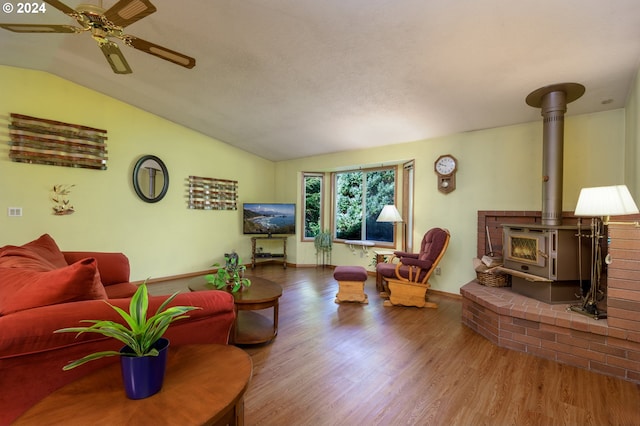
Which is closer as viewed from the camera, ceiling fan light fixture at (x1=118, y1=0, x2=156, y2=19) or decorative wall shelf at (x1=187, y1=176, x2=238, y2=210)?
ceiling fan light fixture at (x1=118, y1=0, x2=156, y2=19)

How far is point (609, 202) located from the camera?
Answer: 218 centimetres

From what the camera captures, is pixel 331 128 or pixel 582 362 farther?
pixel 331 128

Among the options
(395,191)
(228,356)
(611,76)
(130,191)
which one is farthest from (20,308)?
(395,191)

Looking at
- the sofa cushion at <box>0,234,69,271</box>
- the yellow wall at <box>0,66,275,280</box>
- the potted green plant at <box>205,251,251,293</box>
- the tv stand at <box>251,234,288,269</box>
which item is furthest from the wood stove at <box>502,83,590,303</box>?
the yellow wall at <box>0,66,275,280</box>

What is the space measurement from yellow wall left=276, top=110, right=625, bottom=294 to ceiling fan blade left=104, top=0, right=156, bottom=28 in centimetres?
393

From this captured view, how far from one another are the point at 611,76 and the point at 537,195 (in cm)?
141

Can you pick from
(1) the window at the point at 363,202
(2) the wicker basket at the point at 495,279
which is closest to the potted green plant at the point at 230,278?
(2) the wicker basket at the point at 495,279

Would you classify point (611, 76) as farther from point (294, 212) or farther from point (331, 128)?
point (294, 212)

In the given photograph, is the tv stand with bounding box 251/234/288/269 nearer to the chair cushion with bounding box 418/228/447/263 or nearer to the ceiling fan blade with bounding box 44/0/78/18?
the chair cushion with bounding box 418/228/447/263

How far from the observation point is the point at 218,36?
2777mm

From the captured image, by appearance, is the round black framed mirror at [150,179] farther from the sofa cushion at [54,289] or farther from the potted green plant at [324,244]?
the sofa cushion at [54,289]

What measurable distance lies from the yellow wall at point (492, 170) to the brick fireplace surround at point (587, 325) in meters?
1.20

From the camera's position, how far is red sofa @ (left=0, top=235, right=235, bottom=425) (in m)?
1.05

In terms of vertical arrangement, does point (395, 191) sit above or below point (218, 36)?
below
